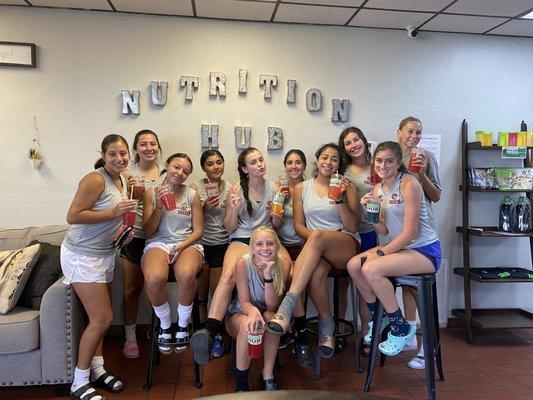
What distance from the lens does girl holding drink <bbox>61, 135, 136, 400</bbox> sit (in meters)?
2.27

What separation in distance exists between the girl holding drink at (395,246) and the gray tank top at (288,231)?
0.53 metres

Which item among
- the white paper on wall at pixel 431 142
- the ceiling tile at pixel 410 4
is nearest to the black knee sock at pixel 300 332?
the white paper on wall at pixel 431 142

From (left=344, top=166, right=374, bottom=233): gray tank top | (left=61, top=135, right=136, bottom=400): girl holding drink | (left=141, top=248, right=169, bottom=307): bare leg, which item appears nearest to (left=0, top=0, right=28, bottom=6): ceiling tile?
(left=61, top=135, right=136, bottom=400): girl holding drink

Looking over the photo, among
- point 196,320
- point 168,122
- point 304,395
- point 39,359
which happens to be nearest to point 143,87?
point 168,122

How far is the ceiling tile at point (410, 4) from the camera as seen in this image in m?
2.94

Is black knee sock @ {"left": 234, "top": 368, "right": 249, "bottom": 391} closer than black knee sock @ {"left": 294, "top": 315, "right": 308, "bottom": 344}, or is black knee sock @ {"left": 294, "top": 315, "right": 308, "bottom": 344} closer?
black knee sock @ {"left": 234, "top": 368, "right": 249, "bottom": 391}

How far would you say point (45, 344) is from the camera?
2336 mm

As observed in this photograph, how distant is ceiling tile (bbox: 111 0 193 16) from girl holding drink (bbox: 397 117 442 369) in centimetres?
179

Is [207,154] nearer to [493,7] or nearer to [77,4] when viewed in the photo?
[77,4]

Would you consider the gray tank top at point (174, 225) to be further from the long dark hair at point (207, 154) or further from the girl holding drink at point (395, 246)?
the girl holding drink at point (395, 246)

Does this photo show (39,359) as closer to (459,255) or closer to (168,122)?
(168,122)

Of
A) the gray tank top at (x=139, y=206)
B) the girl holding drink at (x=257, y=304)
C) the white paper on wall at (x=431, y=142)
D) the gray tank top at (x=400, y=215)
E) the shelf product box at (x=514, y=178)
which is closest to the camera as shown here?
the girl holding drink at (x=257, y=304)

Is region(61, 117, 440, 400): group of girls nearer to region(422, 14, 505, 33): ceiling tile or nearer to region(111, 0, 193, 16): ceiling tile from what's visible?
region(111, 0, 193, 16): ceiling tile

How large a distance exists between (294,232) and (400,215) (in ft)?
2.58
